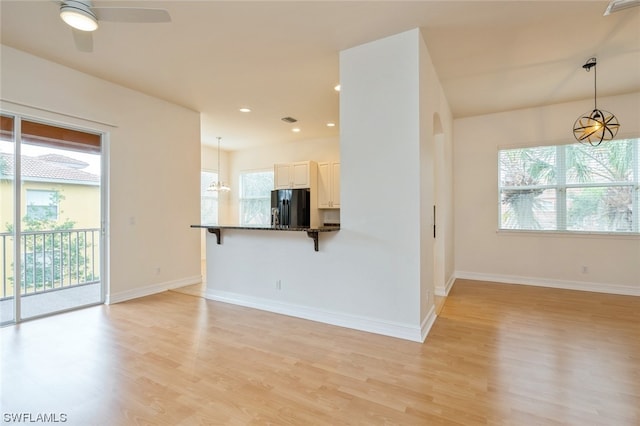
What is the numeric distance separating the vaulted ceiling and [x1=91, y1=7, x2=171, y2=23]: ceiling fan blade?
0.53 meters

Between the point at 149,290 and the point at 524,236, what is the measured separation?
5888 millimetres

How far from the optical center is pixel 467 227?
531 cm

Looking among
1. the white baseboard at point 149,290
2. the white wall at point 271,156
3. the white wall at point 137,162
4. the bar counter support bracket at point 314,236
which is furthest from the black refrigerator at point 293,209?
the bar counter support bracket at point 314,236

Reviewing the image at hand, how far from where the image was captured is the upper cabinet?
628 cm

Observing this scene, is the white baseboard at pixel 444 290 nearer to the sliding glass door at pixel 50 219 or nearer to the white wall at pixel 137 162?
the white wall at pixel 137 162

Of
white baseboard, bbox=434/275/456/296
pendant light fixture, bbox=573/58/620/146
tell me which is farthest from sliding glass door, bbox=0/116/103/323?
pendant light fixture, bbox=573/58/620/146

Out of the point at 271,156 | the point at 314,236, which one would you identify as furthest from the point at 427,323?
the point at 271,156

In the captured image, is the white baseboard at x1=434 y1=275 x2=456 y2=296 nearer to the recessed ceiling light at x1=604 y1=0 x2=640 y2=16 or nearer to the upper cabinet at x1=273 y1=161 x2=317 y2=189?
the upper cabinet at x1=273 y1=161 x2=317 y2=189

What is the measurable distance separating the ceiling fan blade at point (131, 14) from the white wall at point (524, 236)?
16.1ft

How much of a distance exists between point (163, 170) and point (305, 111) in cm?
243

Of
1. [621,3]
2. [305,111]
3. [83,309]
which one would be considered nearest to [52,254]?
[83,309]

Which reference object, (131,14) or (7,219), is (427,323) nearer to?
(131,14)

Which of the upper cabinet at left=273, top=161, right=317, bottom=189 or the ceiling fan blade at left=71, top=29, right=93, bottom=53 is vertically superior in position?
the ceiling fan blade at left=71, top=29, right=93, bottom=53

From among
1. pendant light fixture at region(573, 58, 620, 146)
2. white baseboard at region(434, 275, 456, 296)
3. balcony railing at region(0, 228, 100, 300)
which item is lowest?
white baseboard at region(434, 275, 456, 296)
